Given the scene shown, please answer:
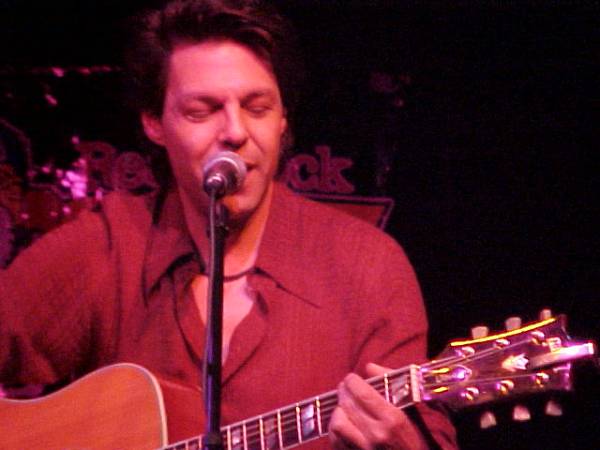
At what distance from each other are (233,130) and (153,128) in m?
0.53

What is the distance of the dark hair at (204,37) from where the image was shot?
3.01 m

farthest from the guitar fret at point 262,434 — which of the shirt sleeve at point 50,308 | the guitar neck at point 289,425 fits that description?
the shirt sleeve at point 50,308

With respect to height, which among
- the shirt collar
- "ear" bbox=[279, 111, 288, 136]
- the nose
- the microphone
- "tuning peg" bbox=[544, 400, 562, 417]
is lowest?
"tuning peg" bbox=[544, 400, 562, 417]

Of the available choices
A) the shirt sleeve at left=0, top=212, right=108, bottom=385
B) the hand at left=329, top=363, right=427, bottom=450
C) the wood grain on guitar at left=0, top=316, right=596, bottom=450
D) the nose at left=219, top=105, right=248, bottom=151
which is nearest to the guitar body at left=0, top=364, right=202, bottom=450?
the wood grain on guitar at left=0, top=316, right=596, bottom=450

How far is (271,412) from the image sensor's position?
2537 millimetres

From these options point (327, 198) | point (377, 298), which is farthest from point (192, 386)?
point (327, 198)

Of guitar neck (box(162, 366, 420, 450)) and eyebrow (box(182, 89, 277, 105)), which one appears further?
eyebrow (box(182, 89, 277, 105))

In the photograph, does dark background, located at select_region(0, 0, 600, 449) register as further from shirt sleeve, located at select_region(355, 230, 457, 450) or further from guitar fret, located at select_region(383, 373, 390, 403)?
guitar fret, located at select_region(383, 373, 390, 403)

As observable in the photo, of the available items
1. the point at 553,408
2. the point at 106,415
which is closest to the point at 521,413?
the point at 553,408

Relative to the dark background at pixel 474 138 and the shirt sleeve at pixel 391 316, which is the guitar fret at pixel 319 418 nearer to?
the shirt sleeve at pixel 391 316

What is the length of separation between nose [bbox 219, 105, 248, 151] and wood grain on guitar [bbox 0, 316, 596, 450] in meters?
0.61

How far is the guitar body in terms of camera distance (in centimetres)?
262

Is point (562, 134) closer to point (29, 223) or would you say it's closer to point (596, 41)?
point (596, 41)

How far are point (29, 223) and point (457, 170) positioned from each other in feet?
5.07
